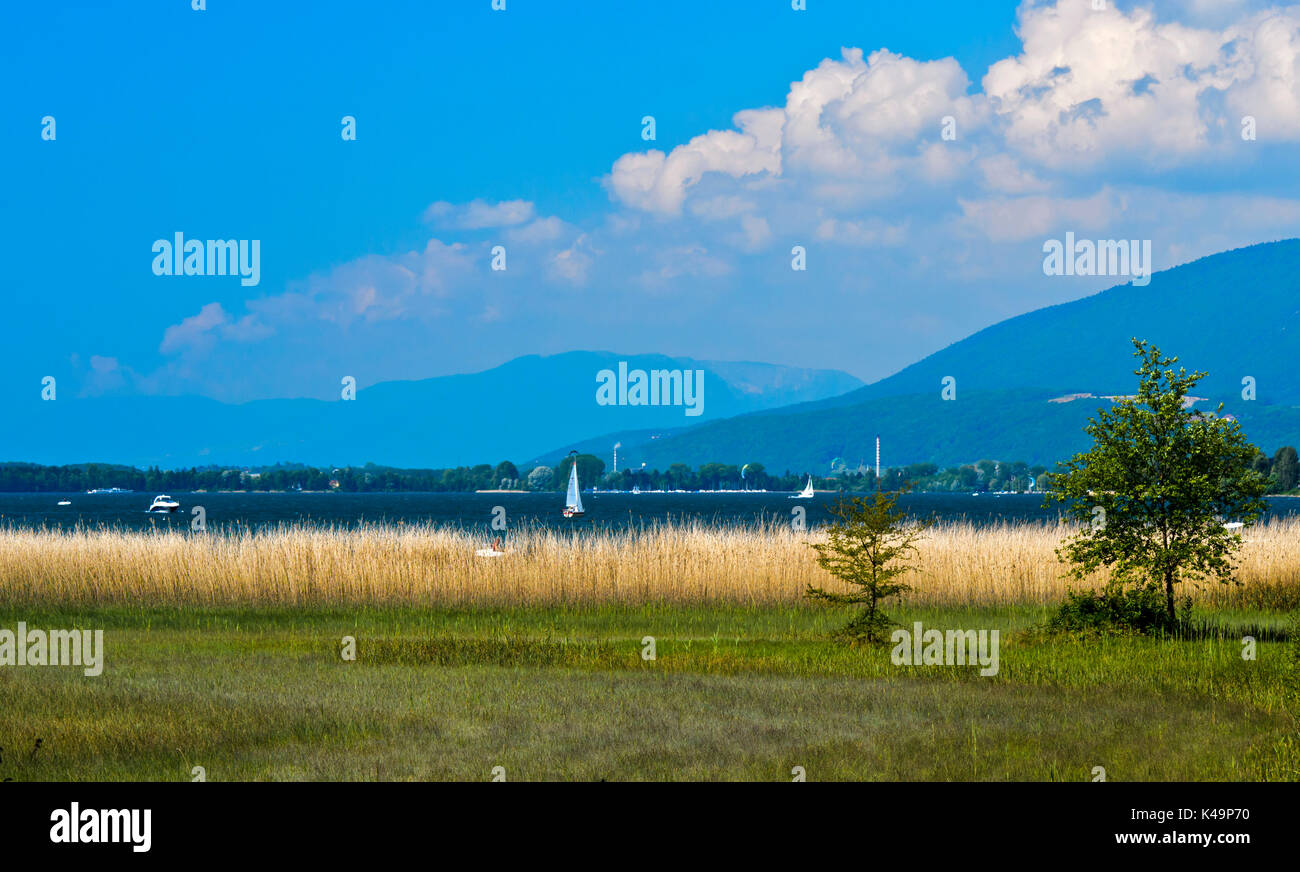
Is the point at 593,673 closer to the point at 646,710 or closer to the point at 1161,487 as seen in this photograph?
the point at 646,710

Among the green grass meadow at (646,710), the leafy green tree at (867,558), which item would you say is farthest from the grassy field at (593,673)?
the leafy green tree at (867,558)

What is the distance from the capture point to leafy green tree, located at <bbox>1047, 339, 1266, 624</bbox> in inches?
880

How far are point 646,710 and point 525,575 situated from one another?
54.4 ft

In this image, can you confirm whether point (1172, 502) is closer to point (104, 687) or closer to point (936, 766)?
point (936, 766)

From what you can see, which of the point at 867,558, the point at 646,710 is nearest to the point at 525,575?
the point at 867,558

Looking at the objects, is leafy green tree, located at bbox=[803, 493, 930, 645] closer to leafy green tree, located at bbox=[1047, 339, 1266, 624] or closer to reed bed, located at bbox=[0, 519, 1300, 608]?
leafy green tree, located at bbox=[1047, 339, 1266, 624]

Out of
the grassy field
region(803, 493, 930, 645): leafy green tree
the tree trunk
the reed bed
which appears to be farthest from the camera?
the reed bed

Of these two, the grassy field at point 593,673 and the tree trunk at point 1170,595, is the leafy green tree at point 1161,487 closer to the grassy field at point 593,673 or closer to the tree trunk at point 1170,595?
the tree trunk at point 1170,595

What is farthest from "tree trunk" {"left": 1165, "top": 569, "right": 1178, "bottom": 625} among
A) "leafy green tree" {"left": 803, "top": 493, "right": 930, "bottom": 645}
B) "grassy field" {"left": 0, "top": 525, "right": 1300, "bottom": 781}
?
"leafy green tree" {"left": 803, "top": 493, "right": 930, "bottom": 645}

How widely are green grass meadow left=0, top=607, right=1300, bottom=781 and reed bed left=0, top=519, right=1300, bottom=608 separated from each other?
6.24 meters

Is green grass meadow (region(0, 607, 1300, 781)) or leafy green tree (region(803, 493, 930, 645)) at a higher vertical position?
leafy green tree (region(803, 493, 930, 645))

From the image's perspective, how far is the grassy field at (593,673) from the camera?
12.7 m

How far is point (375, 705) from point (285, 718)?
1236mm
